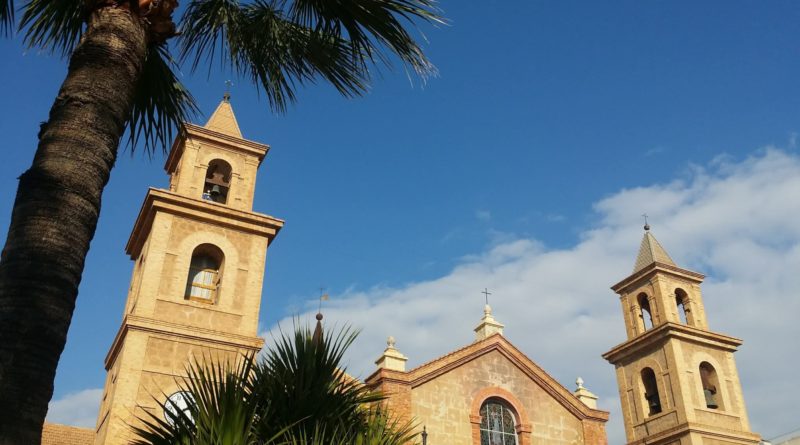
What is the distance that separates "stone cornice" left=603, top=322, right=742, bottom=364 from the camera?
2583cm

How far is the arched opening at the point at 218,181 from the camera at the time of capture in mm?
19953

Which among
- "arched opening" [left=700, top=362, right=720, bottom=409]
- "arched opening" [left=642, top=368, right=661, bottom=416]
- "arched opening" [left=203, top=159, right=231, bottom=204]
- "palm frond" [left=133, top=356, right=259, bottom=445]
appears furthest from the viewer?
"arched opening" [left=642, top=368, right=661, bottom=416]

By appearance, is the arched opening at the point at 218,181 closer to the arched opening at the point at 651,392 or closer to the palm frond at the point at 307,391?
the palm frond at the point at 307,391

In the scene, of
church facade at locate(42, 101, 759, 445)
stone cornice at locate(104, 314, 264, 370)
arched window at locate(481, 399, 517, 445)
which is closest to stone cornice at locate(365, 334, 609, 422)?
church facade at locate(42, 101, 759, 445)

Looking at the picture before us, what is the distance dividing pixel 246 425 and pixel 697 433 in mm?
21179

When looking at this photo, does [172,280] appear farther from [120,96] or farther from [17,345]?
[17,345]

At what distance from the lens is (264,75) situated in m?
8.05

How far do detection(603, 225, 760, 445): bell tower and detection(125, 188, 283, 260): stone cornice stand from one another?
15.0 meters

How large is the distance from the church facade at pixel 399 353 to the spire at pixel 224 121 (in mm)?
48

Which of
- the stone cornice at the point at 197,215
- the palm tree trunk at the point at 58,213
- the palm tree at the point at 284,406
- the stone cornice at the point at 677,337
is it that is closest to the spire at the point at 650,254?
the stone cornice at the point at 677,337

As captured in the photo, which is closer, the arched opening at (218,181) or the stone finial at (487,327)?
the arched opening at (218,181)

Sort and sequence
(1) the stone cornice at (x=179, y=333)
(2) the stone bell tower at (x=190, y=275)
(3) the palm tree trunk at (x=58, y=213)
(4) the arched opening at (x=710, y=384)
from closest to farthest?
(3) the palm tree trunk at (x=58, y=213)
(2) the stone bell tower at (x=190, y=275)
(1) the stone cornice at (x=179, y=333)
(4) the arched opening at (x=710, y=384)

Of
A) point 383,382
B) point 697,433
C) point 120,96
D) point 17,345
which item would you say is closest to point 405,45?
point 120,96

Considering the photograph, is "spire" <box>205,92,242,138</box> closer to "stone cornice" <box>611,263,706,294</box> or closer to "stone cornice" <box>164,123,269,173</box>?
"stone cornice" <box>164,123,269,173</box>
